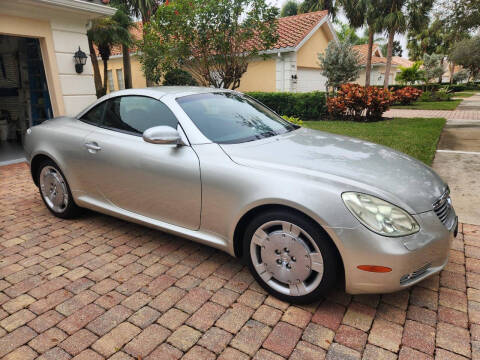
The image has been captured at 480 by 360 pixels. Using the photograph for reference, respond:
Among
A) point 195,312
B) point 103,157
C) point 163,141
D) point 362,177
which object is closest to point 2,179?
point 103,157

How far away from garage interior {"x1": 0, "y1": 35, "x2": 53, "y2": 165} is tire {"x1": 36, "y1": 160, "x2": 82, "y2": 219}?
12.7 ft

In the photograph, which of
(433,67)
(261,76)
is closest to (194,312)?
(261,76)

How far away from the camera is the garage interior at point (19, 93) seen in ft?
25.7

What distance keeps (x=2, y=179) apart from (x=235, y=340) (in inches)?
221

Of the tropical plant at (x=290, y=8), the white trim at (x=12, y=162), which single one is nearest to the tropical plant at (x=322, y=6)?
the tropical plant at (x=290, y=8)

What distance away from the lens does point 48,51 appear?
7168mm

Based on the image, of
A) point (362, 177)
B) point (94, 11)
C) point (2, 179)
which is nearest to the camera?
point (362, 177)

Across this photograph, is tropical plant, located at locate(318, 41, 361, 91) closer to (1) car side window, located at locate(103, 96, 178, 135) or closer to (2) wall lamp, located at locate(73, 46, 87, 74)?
(2) wall lamp, located at locate(73, 46, 87, 74)

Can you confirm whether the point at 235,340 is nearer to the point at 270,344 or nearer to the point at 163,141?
the point at 270,344

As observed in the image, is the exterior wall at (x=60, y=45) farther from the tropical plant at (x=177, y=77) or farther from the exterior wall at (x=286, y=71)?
the exterior wall at (x=286, y=71)

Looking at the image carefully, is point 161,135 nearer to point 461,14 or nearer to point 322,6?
point 461,14

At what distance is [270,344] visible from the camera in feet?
6.98

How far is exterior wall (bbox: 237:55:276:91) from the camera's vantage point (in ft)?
54.0

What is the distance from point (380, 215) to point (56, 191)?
348 centimetres
